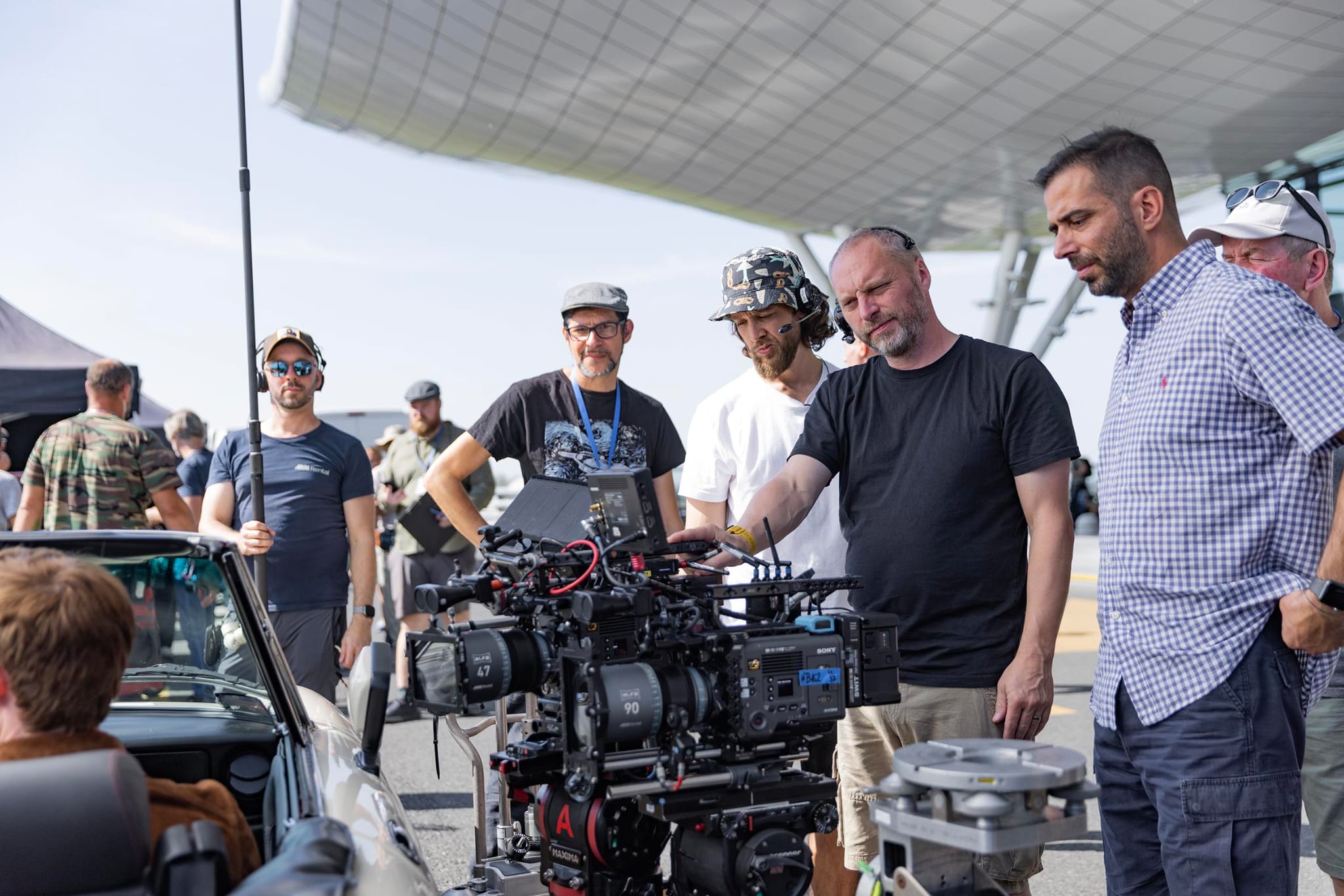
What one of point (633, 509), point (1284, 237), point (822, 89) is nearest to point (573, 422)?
point (633, 509)

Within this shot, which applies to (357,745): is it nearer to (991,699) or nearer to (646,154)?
(991,699)

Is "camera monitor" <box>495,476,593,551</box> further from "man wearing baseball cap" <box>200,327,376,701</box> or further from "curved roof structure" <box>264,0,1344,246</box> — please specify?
"curved roof structure" <box>264,0,1344,246</box>

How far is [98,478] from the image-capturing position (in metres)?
6.52

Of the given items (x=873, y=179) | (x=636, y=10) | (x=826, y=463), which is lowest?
(x=826, y=463)

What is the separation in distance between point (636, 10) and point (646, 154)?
724 centimetres

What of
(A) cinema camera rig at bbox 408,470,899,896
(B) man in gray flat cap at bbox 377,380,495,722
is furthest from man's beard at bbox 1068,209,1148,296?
(B) man in gray flat cap at bbox 377,380,495,722

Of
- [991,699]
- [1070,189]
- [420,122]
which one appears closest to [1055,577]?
[991,699]

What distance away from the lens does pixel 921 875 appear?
6.60 feet

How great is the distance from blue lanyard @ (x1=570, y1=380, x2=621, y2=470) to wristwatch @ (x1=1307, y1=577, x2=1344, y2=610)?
267 cm

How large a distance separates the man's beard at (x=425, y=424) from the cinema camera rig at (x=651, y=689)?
6.69 metres

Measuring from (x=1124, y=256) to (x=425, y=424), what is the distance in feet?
23.9

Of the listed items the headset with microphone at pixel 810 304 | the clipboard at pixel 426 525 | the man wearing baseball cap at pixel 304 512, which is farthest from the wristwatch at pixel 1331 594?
the clipboard at pixel 426 525

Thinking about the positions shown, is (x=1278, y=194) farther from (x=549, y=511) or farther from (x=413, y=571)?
(x=413, y=571)

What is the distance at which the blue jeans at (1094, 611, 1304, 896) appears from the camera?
2303 mm
